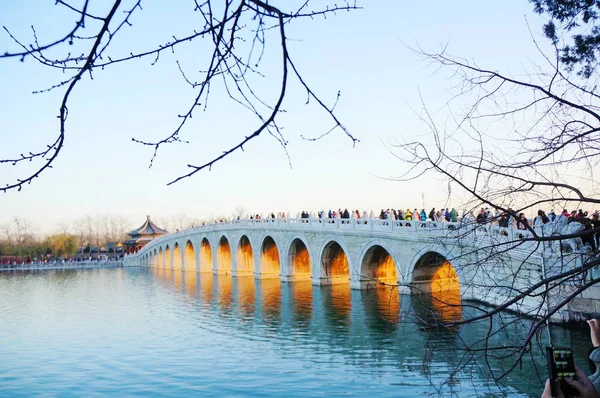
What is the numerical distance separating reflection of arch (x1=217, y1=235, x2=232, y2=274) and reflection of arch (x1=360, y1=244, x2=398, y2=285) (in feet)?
51.9

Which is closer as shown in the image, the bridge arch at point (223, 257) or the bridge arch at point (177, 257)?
the bridge arch at point (223, 257)

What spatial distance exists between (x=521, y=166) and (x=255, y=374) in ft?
25.6

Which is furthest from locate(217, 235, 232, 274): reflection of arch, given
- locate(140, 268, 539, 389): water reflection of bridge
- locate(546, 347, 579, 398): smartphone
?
locate(546, 347, 579, 398): smartphone

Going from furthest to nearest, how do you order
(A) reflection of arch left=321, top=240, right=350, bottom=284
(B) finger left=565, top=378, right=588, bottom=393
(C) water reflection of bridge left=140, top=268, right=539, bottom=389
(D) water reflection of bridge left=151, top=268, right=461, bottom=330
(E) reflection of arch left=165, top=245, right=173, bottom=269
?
1. (E) reflection of arch left=165, top=245, right=173, bottom=269
2. (A) reflection of arch left=321, top=240, right=350, bottom=284
3. (D) water reflection of bridge left=151, top=268, right=461, bottom=330
4. (C) water reflection of bridge left=140, top=268, right=539, bottom=389
5. (B) finger left=565, top=378, right=588, bottom=393

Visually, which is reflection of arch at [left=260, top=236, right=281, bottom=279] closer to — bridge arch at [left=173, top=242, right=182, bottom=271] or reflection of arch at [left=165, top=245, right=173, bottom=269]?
bridge arch at [left=173, top=242, right=182, bottom=271]

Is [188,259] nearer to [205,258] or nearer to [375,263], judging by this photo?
[205,258]

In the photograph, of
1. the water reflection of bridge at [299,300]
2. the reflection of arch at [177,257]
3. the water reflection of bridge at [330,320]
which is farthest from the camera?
the reflection of arch at [177,257]

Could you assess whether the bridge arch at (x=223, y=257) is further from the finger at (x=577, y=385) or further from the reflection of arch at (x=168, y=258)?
the finger at (x=577, y=385)

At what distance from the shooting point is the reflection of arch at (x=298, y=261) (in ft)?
87.6

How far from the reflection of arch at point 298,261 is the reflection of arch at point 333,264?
220cm

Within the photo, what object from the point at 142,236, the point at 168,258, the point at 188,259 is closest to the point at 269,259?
the point at 188,259

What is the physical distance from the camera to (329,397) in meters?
8.67

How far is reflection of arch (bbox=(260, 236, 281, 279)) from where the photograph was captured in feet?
97.6

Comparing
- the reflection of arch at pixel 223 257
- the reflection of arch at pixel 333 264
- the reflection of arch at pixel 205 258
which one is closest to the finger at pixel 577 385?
the reflection of arch at pixel 333 264
